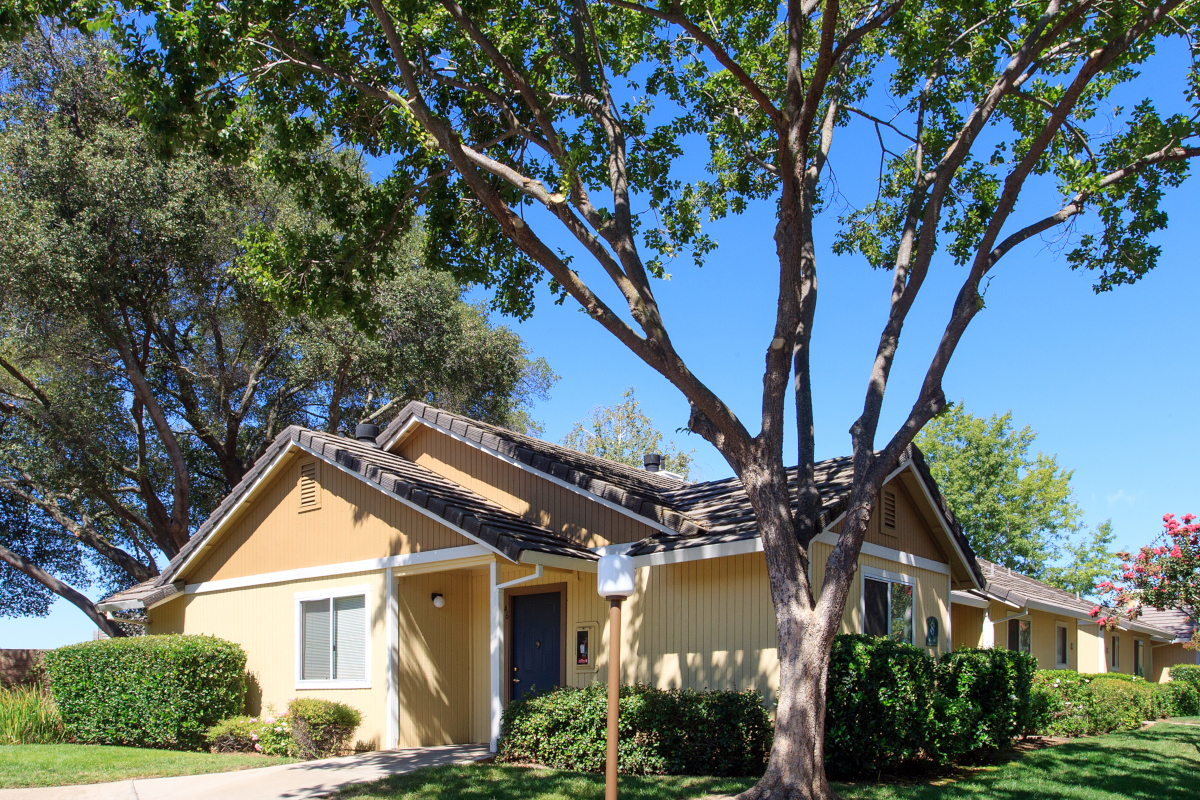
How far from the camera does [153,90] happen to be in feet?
32.2

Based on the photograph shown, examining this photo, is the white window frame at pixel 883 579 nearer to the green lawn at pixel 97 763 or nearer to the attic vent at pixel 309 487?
the green lawn at pixel 97 763

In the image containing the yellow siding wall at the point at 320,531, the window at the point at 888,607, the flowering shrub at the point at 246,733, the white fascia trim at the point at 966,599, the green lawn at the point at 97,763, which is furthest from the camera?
the white fascia trim at the point at 966,599

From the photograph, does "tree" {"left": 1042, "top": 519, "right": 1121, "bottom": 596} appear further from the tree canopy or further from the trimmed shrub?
the trimmed shrub

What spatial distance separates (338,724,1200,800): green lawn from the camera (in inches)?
359

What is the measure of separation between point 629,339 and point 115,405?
61.7 feet

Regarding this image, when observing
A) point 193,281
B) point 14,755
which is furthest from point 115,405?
point 14,755

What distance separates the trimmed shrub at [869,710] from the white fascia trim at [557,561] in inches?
141

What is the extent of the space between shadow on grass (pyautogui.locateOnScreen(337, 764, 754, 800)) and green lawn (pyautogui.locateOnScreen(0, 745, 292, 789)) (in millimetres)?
3121

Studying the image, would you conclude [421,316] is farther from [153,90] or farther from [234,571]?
[153,90]

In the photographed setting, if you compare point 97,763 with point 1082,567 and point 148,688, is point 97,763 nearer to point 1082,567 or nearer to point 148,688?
point 148,688

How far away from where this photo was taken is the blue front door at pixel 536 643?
13.5 m

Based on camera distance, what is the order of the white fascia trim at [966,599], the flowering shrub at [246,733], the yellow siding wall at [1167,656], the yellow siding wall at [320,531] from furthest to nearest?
the yellow siding wall at [1167,656] → the white fascia trim at [966,599] → the yellow siding wall at [320,531] → the flowering shrub at [246,733]

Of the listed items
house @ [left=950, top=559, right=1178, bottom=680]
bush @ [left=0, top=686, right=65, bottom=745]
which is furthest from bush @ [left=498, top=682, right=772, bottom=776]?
bush @ [left=0, top=686, right=65, bottom=745]

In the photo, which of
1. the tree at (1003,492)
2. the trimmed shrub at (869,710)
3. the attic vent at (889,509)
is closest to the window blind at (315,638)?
the trimmed shrub at (869,710)
